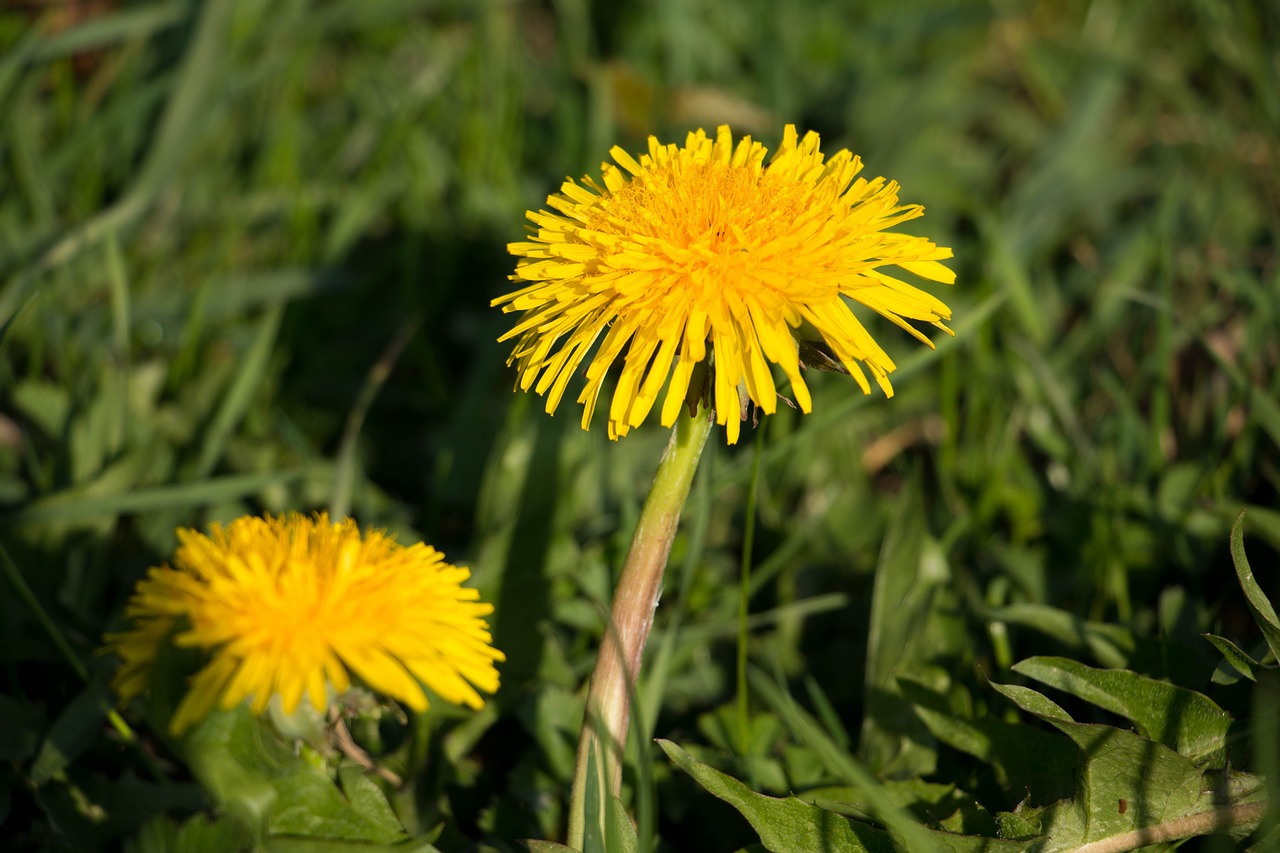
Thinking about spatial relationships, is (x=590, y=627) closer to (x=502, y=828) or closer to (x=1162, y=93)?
(x=502, y=828)

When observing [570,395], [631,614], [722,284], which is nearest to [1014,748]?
[631,614]

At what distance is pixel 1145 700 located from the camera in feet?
4.51

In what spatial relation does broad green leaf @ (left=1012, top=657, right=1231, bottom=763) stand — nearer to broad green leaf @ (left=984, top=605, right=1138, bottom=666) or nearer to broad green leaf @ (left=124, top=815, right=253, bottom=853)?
broad green leaf @ (left=984, top=605, right=1138, bottom=666)

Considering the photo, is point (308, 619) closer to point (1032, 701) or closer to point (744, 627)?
point (744, 627)

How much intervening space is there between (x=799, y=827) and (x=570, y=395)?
1.21 m

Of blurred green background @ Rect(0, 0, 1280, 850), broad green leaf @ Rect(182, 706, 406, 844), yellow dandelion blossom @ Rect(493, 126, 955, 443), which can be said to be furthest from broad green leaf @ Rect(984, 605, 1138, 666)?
broad green leaf @ Rect(182, 706, 406, 844)

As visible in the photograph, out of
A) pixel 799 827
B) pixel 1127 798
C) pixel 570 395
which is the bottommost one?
pixel 799 827

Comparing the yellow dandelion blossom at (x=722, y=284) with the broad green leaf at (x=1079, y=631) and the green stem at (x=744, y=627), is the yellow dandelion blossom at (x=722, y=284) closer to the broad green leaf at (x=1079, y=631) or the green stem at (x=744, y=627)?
the green stem at (x=744, y=627)

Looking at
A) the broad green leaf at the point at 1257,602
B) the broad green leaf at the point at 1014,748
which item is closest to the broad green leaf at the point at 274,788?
the broad green leaf at the point at 1014,748

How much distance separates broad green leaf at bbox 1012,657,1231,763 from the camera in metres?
1.36

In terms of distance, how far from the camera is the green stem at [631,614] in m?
1.27

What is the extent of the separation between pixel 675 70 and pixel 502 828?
8.50ft

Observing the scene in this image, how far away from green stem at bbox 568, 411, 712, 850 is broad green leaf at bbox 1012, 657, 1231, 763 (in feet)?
1.65

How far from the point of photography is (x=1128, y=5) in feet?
11.8
